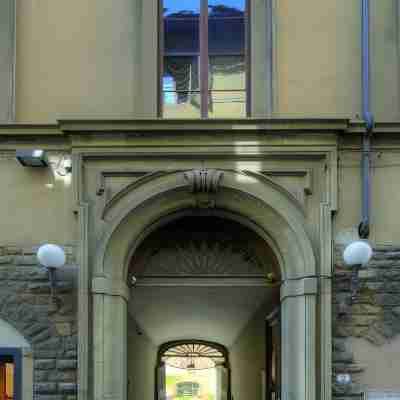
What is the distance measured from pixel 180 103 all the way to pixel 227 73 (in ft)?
2.20

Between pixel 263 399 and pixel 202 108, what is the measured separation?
20.9 ft

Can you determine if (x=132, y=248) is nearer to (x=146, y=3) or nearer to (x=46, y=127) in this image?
(x=46, y=127)

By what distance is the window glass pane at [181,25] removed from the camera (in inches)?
439

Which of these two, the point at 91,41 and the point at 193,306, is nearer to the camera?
the point at 91,41

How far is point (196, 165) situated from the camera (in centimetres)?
1063

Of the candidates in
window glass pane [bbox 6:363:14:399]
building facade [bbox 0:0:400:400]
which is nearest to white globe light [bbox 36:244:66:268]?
building facade [bbox 0:0:400:400]

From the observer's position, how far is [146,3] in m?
11.0

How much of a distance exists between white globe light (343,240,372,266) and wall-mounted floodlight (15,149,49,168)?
11.7 feet

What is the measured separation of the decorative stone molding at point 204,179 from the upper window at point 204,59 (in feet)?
2.78

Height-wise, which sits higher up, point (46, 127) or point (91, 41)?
point (91, 41)

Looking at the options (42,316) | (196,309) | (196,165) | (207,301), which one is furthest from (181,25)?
(196,309)

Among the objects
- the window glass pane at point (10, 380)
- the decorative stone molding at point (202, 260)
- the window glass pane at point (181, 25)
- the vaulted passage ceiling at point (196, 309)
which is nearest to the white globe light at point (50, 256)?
the window glass pane at point (10, 380)

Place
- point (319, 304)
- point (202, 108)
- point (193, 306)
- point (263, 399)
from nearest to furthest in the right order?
point (319, 304), point (202, 108), point (263, 399), point (193, 306)

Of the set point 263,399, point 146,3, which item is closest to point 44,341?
point 146,3
